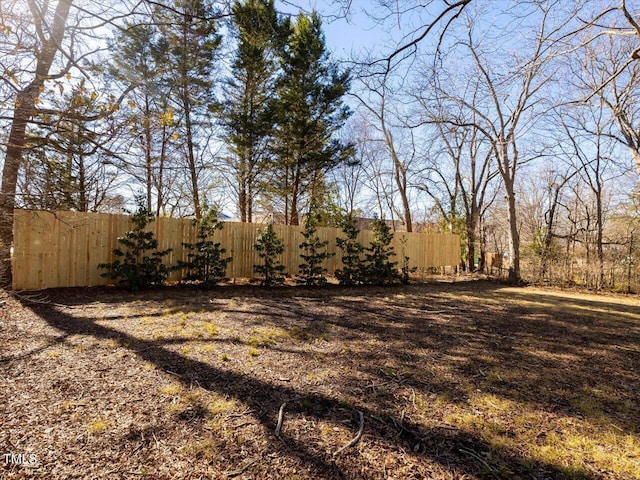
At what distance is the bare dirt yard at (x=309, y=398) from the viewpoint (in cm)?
158

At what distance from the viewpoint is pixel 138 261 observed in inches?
258

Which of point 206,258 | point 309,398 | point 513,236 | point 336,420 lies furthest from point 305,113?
point 336,420

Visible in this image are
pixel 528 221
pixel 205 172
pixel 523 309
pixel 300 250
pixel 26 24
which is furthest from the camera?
pixel 528 221

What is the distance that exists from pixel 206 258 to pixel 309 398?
542 centimetres

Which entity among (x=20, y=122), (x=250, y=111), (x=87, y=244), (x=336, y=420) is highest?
(x=250, y=111)

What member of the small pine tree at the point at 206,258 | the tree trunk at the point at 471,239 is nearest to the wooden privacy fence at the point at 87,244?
the small pine tree at the point at 206,258

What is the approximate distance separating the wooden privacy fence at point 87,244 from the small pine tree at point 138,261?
0.29 metres

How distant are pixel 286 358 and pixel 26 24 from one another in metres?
4.00

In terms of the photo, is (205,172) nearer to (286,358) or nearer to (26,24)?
(26,24)

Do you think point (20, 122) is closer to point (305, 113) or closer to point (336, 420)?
point (336, 420)

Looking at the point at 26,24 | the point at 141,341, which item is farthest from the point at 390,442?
the point at 26,24

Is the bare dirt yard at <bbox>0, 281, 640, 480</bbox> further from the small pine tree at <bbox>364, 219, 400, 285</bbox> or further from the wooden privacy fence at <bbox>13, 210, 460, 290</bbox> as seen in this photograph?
the small pine tree at <bbox>364, 219, 400, 285</bbox>

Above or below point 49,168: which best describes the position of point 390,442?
below

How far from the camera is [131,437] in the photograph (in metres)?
1.71
